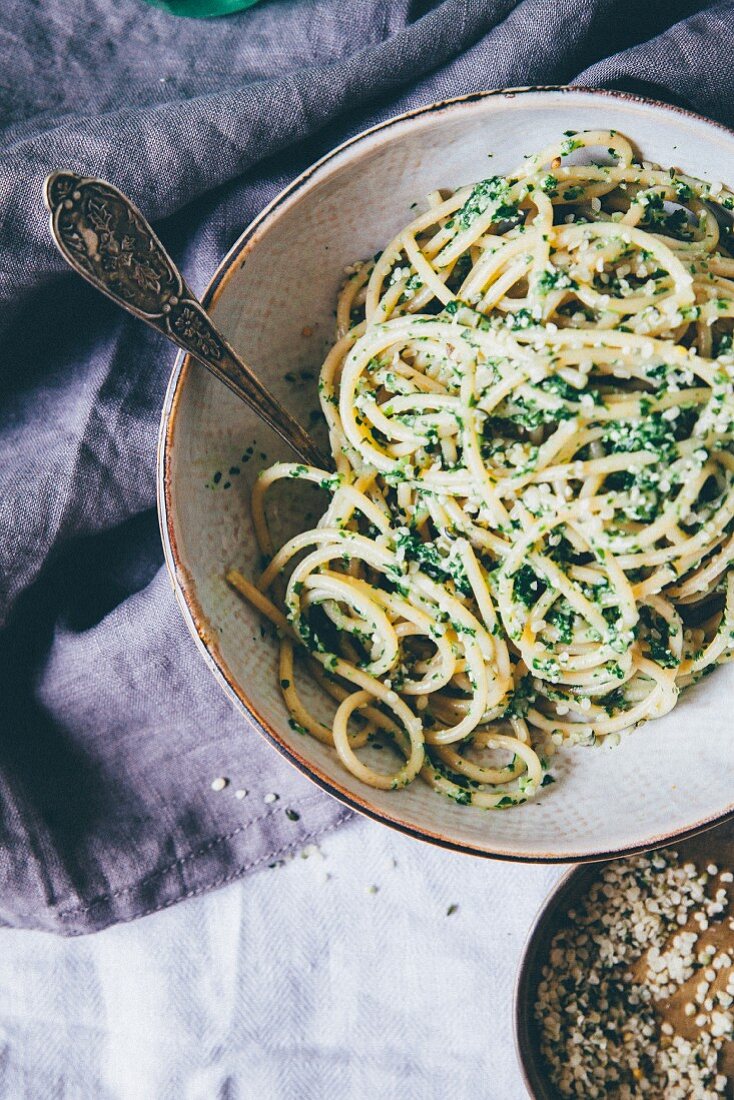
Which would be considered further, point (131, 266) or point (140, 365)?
point (140, 365)

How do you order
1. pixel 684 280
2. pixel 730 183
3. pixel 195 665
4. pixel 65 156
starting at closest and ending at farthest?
pixel 684 280
pixel 730 183
pixel 65 156
pixel 195 665

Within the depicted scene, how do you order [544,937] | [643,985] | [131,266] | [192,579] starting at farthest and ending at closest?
[643,985] → [544,937] → [192,579] → [131,266]

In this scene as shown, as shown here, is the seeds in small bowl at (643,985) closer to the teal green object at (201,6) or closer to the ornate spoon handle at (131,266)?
the ornate spoon handle at (131,266)

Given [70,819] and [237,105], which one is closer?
[237,105]

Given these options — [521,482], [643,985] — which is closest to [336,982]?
[643,985]

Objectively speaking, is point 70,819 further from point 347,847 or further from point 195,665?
point 347,847

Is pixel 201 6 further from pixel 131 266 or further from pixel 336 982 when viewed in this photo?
pixel 336 982

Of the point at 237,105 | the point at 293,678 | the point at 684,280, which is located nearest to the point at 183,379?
the point at 293,678

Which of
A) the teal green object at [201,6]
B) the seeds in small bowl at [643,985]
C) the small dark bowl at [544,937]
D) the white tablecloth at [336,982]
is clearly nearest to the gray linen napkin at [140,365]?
the teal green object at [201,6]
